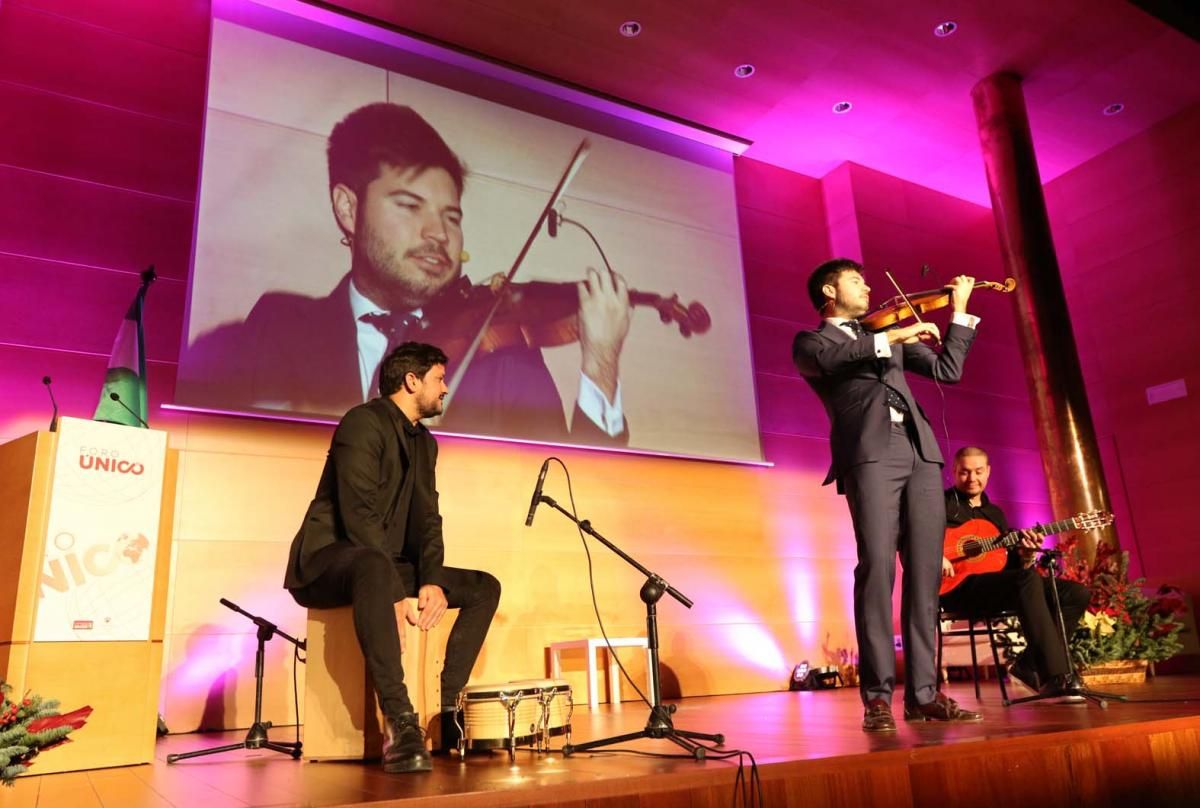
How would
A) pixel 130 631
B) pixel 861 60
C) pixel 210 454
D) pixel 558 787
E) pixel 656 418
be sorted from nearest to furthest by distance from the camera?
pixel 558 787 < pixel 130 631 < pixel 210 454 < pixel 656 418 < pixel 861 60

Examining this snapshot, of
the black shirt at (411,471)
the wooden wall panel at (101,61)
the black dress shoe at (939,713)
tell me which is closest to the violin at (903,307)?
the black dress shoe at (939,713)

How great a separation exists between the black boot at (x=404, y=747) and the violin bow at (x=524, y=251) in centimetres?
238

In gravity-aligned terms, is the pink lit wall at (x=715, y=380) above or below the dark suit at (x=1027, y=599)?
above

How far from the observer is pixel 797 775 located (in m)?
1.89

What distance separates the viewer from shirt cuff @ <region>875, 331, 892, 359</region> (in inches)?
107

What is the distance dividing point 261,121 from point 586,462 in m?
2.67

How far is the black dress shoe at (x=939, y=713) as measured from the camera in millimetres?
2674

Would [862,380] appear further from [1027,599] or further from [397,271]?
[397,271]

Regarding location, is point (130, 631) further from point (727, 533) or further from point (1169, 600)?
point (1169, 600)

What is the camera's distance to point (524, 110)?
19.5 feet

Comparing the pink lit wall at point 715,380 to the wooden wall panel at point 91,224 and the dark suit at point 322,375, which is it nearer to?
the wooden wall panel at point 91,224

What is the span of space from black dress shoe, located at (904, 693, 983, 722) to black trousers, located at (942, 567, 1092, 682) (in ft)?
3.09

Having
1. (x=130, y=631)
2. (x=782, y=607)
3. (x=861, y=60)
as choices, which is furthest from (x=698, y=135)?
(x=130, y=631)

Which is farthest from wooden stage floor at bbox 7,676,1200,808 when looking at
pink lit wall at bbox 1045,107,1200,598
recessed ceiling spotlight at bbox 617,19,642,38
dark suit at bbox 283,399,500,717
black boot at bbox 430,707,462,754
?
pink lit wall at bbox 1045,107,1200,598
